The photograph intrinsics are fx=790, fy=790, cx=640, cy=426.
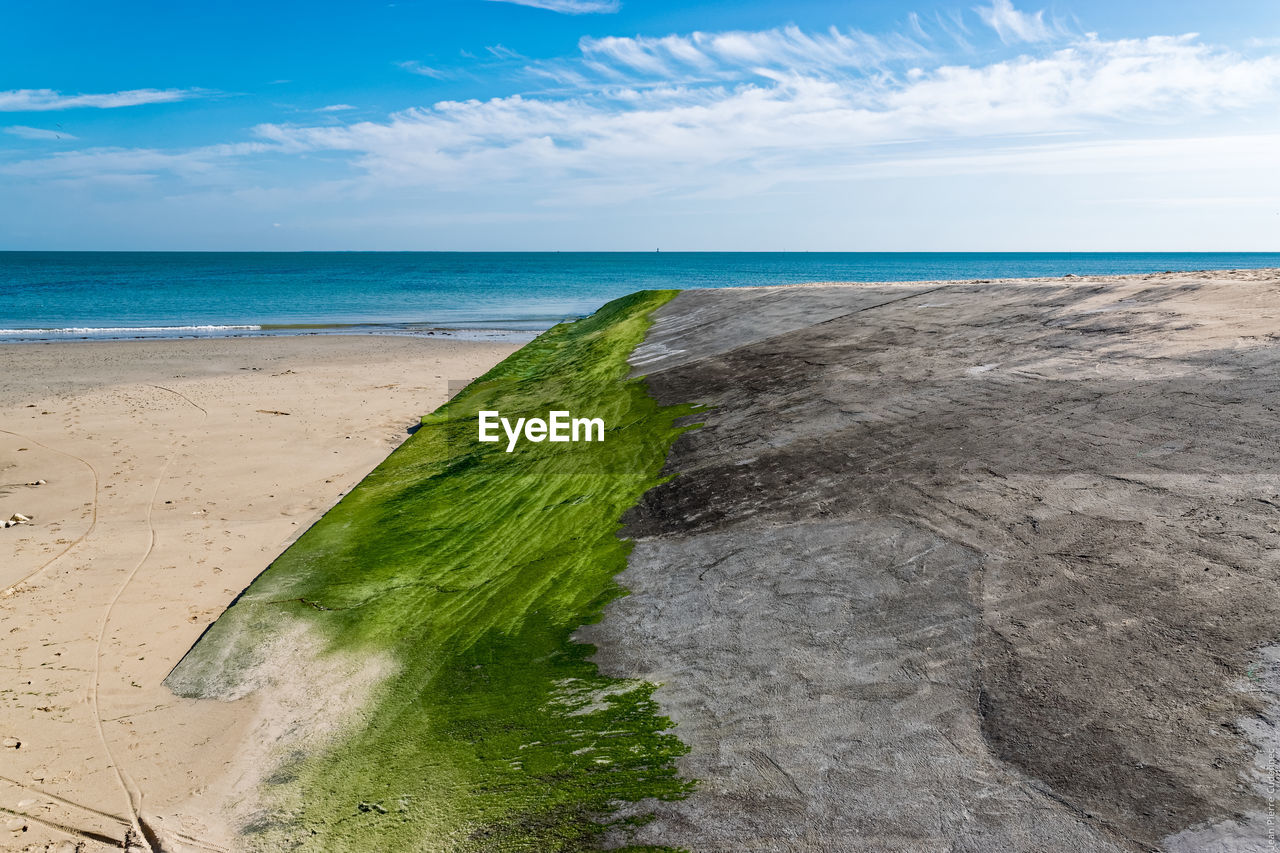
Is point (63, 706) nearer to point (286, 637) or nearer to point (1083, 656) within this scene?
point (286, 637)

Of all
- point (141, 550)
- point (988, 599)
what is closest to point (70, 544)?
point (141, 550)

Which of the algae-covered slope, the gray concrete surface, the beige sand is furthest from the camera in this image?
the beige sand

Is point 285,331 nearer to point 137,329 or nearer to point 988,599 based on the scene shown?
point 137,329

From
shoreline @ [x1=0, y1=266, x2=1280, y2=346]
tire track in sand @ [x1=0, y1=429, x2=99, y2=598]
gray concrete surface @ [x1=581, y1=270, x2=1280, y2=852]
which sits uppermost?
shoreline @ [x1=0, y1=266, x2=1280, y2=346]

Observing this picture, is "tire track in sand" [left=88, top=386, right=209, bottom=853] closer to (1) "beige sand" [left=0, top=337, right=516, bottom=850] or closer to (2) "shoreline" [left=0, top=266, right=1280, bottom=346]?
(1) "beige sand" [left=0, top=337, right=516, bottom=850]

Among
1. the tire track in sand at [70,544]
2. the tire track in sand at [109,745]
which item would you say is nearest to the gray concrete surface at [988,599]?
the tire track in sand at [109,745]

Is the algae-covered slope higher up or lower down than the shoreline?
lower down

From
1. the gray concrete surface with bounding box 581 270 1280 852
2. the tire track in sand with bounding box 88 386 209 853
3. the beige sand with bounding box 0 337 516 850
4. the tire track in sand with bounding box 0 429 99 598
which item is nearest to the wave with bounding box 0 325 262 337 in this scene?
the beige sand with bounding box 0 337 516 850

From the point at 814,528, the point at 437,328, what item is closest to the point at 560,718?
the point at 814,528
